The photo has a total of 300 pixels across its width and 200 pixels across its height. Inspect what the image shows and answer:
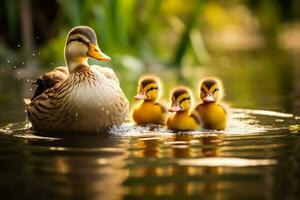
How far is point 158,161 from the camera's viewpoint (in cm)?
489

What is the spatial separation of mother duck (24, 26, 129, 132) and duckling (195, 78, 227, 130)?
0.58 m

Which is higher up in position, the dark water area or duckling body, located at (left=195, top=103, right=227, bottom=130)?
duckling body, located at (left=195, top=103, right=227, bottom=130)

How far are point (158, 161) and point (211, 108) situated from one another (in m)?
1.85

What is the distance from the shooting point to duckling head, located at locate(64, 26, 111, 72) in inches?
259

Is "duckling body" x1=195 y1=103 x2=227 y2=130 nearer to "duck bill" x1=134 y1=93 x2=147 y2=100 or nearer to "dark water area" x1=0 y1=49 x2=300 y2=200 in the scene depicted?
"dark water area" x1=0 y1=49 x2=300 y2=200

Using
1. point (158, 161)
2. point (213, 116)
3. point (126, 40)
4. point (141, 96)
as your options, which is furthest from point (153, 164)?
point (126, 40)

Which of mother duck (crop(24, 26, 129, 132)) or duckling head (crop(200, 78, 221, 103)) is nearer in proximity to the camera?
mother duck (crop(24, 26, 129, 132))

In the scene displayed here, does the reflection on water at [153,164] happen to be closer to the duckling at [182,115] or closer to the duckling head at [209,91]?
the duckling at [182,115]

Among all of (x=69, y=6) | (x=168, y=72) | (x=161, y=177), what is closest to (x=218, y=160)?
(x=161, y=177)

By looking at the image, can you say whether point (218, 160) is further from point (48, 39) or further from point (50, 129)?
point (48, 39)

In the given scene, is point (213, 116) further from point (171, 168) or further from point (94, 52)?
point (171, 168)

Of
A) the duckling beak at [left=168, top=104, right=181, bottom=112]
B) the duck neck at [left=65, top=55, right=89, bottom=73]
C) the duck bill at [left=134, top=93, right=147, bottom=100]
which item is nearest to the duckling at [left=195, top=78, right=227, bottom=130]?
the duckling beak at [left=168, top=104, right=181, bottom=112]

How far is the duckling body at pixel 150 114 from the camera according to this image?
6961 mm

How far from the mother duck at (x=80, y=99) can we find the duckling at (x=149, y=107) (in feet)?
0.91
